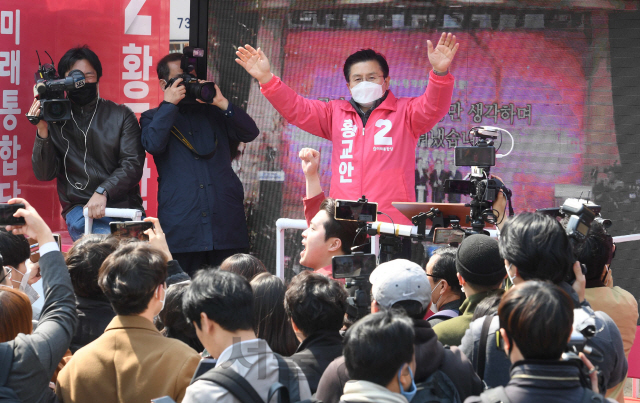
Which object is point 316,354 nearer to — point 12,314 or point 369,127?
point 12,314

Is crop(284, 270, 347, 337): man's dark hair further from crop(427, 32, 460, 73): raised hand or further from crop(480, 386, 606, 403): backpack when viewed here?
crop(427, 32, 460, 73): raised hand

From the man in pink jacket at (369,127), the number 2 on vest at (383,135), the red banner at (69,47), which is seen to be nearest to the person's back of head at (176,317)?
the man in pink jacket at (369,127)

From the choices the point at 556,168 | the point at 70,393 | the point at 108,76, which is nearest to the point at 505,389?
the point at 70,393

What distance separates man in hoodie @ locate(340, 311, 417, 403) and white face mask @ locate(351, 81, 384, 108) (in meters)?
2.93

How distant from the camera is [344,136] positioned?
4.87 metres

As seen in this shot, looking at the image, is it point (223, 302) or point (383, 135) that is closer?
point (223, 302)

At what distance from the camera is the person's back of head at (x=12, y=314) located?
2.37m

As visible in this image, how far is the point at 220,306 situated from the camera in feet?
7.36

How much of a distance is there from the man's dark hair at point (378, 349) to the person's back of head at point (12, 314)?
42.5 inches

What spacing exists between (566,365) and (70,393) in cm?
152

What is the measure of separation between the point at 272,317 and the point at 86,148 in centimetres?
291

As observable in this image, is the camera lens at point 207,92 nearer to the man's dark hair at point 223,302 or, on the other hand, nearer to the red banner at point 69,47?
the red banner at point 69,47

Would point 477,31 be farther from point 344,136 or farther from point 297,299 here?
point 297,299

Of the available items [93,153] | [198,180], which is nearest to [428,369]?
[198,180]
